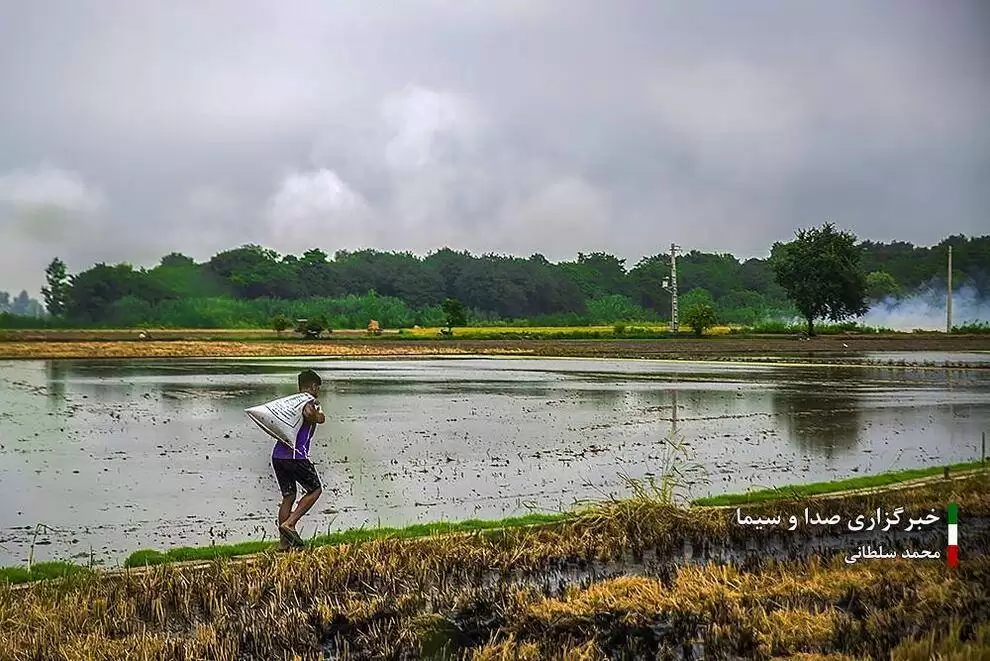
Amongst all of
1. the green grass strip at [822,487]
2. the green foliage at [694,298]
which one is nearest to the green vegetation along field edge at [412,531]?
the green grass strip at [822,487]

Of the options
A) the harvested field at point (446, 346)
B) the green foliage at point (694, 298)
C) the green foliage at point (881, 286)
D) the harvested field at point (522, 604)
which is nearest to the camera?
the harvested field at point (522, 604)

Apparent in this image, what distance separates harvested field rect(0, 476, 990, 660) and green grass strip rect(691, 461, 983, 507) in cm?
146

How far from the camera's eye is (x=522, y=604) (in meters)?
6.64

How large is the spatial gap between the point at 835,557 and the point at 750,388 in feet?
65.7

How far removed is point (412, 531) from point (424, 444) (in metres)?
6.78

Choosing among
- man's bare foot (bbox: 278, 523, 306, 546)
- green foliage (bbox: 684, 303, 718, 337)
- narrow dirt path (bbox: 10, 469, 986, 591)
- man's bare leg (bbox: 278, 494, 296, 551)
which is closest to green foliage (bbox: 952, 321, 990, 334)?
green foliage (bbox: 684, 303, 718, 337)

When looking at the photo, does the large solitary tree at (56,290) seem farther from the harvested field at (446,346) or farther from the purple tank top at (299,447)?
the purple tank top at (299,447)

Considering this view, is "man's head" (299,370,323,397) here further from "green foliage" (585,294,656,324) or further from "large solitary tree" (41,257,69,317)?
"green foliage" (585,294,656,324)

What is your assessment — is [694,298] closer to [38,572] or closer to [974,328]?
[974,328]

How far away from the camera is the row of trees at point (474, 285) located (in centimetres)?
5850

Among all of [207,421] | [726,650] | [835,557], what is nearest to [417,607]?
[726,650]

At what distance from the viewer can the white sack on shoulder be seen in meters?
8.48

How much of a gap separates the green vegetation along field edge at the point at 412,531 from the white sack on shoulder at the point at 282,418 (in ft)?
3.13

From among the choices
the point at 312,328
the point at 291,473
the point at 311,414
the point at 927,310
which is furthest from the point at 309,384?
the point at 927,310
